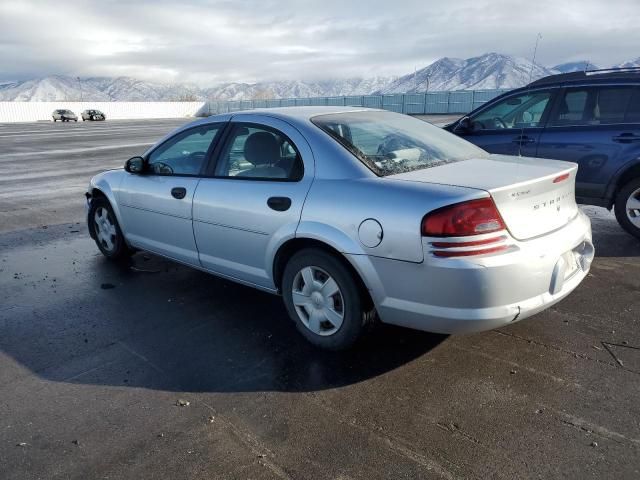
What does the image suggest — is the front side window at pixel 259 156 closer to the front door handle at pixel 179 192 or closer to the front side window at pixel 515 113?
the front door handle at pixel 179 192

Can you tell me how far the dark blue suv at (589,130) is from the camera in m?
5.54

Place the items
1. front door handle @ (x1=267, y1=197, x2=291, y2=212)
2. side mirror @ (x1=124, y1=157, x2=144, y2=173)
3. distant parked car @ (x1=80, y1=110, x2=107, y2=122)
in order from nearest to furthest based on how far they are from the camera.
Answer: front door handle @ (x1=267, y1=197, x2=291, y2=212), side mirror @ (x1=124, y1=157, x2=144, y2=173), distant parked car @ (x1=80, y1=110, x2=107, y2=122)

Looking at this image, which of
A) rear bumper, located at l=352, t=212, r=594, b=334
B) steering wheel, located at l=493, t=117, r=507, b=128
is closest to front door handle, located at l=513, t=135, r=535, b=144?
steering wheel, located at l=493, t=117, r=507, b=128

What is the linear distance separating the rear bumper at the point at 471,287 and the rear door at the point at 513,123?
3.53m

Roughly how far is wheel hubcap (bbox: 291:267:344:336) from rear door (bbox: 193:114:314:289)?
0.94ft

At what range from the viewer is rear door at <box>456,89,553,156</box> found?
6168mm

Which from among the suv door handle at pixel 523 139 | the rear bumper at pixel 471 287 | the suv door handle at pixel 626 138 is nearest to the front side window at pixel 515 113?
the suv door handle at pixel 523 139

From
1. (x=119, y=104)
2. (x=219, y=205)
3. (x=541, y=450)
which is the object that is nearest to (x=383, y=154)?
(x=219, y=205)

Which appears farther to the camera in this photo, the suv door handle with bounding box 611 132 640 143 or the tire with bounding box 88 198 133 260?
the suv door handle with bounding box 611 132 640 143

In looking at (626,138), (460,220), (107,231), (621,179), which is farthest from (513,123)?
(107,231)

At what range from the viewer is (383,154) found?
341 cm

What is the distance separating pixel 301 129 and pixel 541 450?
2427mm

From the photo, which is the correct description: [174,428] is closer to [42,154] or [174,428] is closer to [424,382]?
[424,382]

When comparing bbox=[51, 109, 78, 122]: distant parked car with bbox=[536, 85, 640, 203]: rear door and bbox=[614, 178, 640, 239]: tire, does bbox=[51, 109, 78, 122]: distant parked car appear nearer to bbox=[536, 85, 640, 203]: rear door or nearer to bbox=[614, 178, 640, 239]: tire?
bbox=[536, 85, 640, 203]: rear door
